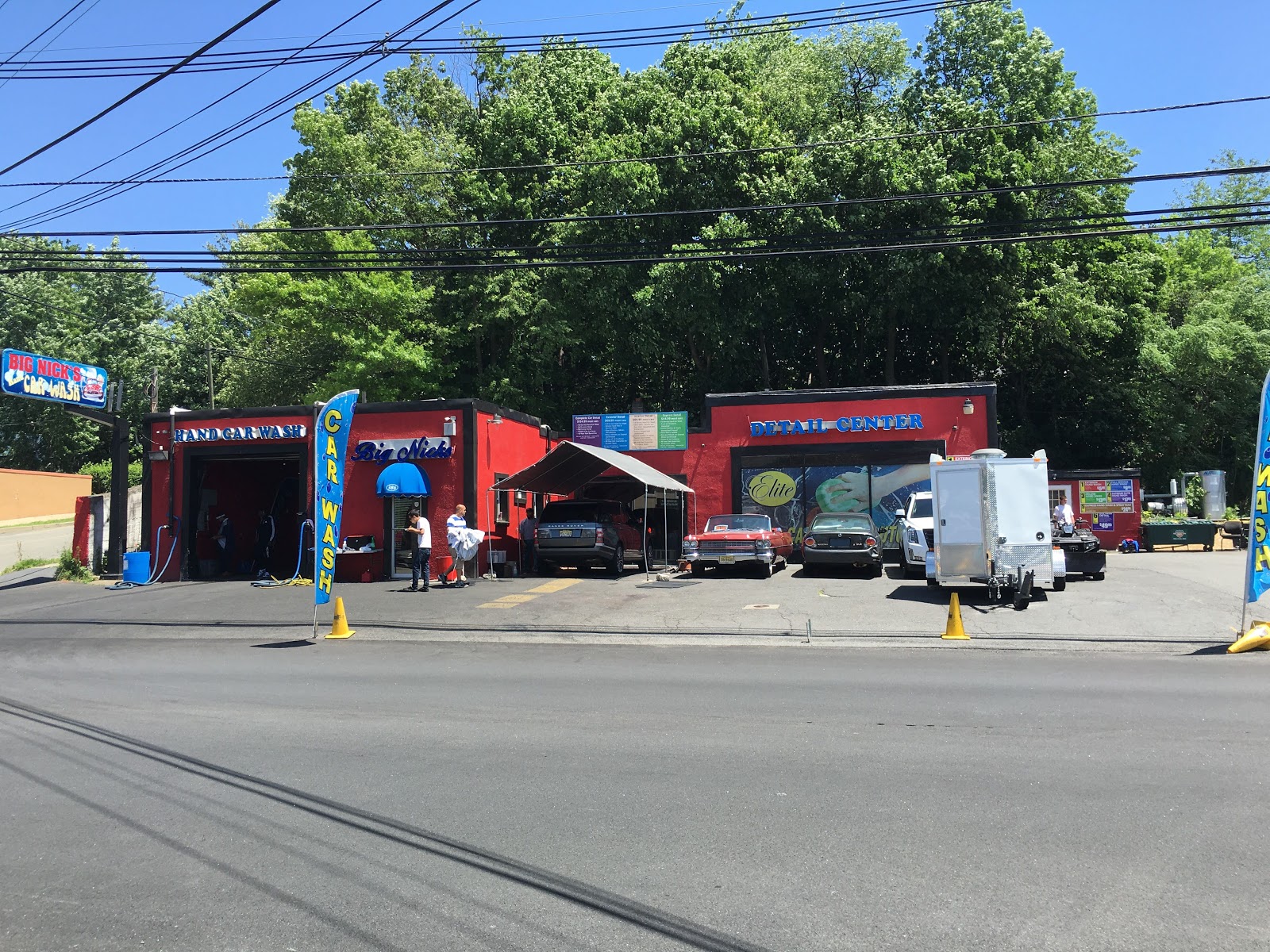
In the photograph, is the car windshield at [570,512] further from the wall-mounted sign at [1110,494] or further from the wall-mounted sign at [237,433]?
the wall-mounted sign at [1110,494]

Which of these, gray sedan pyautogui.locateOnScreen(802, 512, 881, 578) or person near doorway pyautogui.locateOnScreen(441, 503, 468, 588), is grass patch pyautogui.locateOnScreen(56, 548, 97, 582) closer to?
person near doorway pyautogui.locateOnScreen(441, 503, 468, 588)

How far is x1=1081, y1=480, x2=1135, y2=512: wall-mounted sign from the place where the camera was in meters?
28.4

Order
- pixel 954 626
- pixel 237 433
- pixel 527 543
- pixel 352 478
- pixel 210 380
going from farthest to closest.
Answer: pixel 210 380 → pixel 237 433 → pixel 527 543 → pixel 352 478 → pixel 954 626

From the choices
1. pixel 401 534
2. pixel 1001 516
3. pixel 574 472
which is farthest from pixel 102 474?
pixel 1001 516

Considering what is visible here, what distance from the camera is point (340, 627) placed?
15.1 m

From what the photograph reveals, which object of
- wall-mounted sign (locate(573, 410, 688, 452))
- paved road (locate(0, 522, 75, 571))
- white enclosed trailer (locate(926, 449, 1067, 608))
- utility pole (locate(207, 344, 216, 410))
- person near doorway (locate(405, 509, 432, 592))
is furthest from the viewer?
utility pole (locate(207, 344, 216, 410))

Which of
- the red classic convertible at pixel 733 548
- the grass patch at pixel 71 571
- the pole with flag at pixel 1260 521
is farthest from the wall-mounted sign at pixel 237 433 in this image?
the pole with flag at pixel 1260 521

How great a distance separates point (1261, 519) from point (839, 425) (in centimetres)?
1365

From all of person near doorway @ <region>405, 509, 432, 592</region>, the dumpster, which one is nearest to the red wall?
the dumpster

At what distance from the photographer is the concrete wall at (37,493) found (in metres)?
42.3

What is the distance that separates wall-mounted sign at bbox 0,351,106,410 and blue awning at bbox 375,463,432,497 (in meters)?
9.21

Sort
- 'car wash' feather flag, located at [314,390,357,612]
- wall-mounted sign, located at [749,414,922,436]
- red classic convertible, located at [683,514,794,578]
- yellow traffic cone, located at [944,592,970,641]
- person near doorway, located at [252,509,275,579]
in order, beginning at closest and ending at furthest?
yellow traffic cone, located at [944,592,970,641] < 'car wash' feather flag, located at [314,390,357,612] < red classic convertible, located at [683,514,794,578] < wall-mounted sign, located at [749,414,922,436] < person near doorway, located at [252,509,275,579]

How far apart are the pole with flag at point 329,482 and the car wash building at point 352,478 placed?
7.10 metres

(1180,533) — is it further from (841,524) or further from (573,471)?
(573,471)
